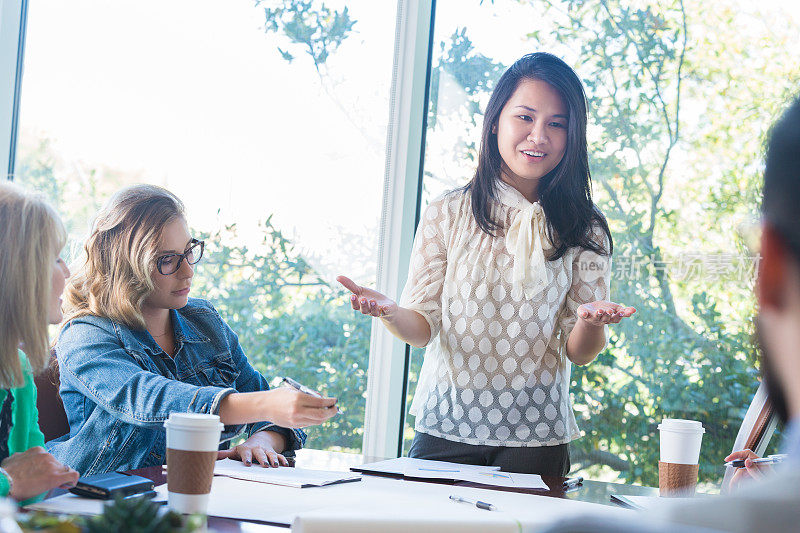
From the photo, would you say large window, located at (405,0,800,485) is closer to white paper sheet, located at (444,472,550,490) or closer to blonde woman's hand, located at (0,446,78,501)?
white paper sheet, located at (444,472,550,490)

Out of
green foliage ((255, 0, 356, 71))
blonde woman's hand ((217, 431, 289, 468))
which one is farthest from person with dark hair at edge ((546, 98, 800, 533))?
green foliage ((255, 0, 356, 71))

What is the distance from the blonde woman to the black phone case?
24cm

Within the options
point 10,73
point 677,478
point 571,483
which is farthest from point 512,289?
point 10,73

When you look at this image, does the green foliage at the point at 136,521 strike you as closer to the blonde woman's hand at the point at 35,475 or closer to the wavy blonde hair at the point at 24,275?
the blonde woman's hand at the point at 35,475

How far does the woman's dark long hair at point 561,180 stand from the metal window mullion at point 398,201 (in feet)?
2.22

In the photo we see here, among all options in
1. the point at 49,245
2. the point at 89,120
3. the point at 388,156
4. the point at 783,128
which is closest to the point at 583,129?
the point at 388,156

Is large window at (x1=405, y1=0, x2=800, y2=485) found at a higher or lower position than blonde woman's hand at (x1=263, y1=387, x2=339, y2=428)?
higher

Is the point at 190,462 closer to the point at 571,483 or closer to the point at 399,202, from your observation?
the point at 571,483

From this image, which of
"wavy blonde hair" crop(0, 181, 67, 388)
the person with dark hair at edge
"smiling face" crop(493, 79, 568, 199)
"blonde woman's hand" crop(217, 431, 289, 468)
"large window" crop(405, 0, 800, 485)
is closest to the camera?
the person with dark hair at edge

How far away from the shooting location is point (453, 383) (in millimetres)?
2053

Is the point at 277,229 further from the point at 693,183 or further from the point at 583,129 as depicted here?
the point at 693,183

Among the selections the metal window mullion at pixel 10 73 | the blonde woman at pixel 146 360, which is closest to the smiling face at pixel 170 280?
the blonde woman at pixel 146 360

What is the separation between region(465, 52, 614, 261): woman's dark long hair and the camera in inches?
83.4

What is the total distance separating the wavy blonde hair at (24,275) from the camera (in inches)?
57.3
